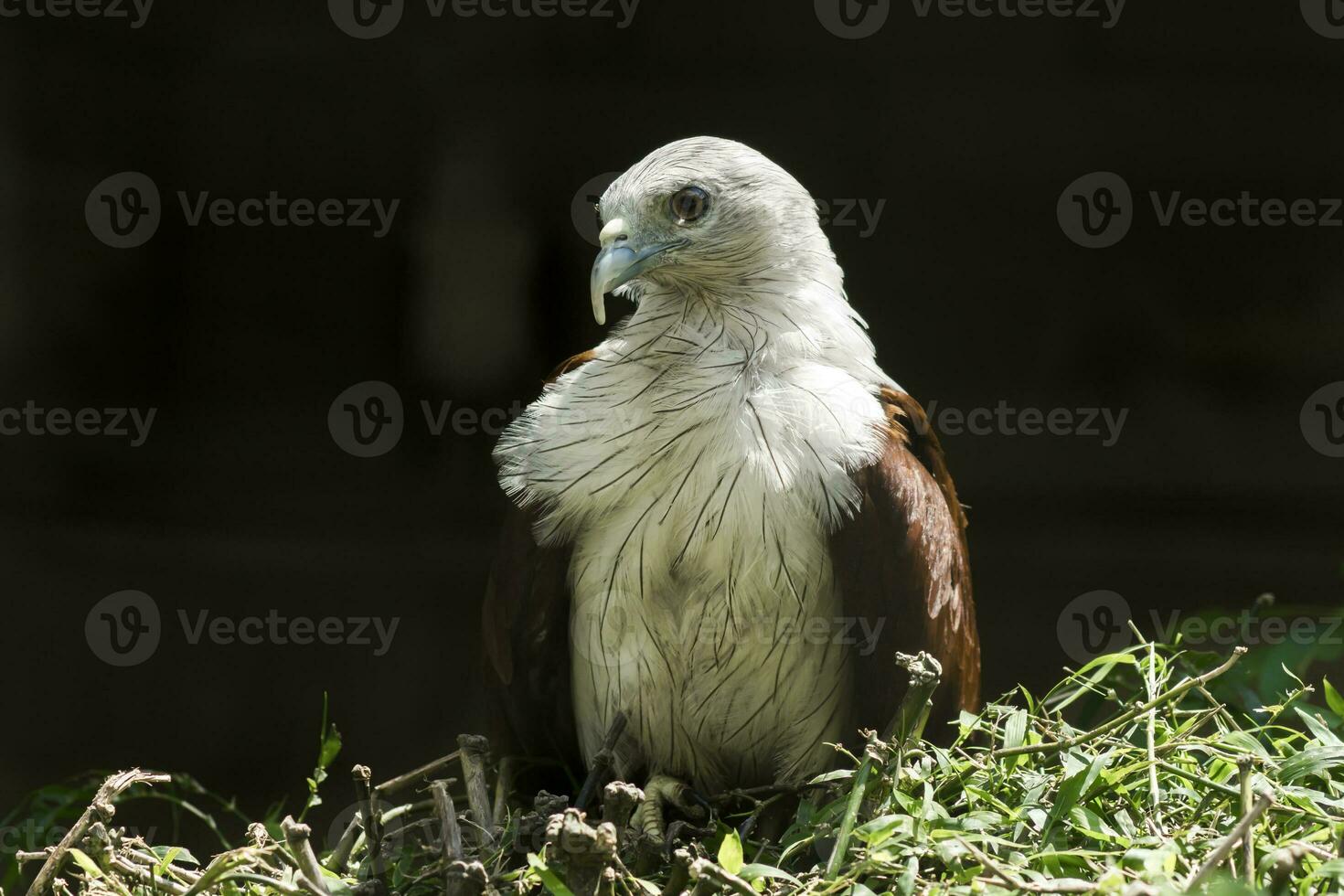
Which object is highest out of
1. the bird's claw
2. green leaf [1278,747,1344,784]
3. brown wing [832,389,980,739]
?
brown wing [832,389,980,739]

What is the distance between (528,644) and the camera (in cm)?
301

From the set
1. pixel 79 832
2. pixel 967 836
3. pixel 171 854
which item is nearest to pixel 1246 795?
pixel 967 836

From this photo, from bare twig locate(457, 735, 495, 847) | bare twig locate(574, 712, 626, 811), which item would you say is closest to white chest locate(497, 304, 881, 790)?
bare twig locate(574, 712, 626, 811)

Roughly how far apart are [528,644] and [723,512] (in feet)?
2.03

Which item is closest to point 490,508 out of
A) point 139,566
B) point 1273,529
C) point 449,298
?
point 449,298

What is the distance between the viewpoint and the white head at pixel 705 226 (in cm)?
276

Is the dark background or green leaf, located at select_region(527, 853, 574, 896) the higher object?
the dark background

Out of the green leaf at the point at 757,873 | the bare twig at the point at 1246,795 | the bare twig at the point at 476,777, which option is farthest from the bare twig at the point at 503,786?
the bare twig at the point at 1246,795

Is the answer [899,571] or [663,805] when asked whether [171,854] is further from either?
[899,571]

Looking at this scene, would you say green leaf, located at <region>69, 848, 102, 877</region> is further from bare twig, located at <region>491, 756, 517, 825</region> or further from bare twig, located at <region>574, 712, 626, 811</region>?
bare twig, located at <region>574, 712, 626, 811</region>

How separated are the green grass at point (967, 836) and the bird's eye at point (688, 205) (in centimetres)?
113

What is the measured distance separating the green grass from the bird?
0.22 metres

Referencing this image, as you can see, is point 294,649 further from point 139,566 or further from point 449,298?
point 449,298

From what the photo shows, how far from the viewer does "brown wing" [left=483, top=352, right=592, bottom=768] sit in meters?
2.90
